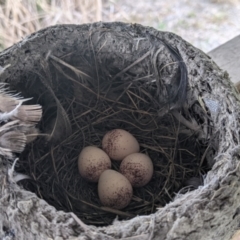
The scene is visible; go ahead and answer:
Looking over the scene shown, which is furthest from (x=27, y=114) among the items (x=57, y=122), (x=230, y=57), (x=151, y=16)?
(x=151, y=16)

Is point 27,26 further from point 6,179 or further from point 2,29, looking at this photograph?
point 6,179

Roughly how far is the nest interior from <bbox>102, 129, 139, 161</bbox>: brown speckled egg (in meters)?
0.03

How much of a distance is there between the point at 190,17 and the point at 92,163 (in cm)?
90

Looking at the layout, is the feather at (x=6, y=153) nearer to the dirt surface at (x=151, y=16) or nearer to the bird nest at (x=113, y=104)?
the bird nest at (x=113, y=104)

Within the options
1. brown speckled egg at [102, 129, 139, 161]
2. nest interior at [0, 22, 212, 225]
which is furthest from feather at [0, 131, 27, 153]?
brown speckled egg at [102, 129, 139, 161]

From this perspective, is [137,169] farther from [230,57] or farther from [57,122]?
[230,57]

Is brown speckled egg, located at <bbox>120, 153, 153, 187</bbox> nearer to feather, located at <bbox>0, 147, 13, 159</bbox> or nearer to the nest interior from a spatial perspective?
the nest interior

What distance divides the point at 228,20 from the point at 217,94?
3.08 ft

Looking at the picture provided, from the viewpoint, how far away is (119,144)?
0.82 meters

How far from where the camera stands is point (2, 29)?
1.17m

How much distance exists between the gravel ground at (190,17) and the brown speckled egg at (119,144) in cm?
69

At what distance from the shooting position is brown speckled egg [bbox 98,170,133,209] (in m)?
0.75

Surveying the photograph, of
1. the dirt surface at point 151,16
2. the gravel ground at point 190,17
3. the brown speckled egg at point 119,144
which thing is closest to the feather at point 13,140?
the brown speckled egg at point 119,144

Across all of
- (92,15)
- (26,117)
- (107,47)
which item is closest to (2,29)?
(92,15)
